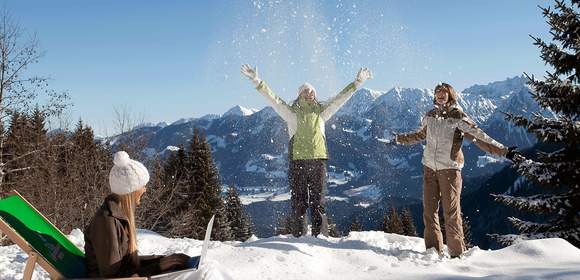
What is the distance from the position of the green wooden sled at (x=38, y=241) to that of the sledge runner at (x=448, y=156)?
14.1 ft

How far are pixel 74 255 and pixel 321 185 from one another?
411 cm

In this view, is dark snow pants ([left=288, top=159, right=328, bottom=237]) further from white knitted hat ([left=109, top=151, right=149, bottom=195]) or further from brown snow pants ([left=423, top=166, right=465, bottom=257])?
white knitted hat ([left=109, top=151, right=149, bottom=195])

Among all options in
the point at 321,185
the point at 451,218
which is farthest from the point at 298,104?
the point at 451,218

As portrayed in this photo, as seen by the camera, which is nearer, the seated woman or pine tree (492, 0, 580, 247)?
the seated woman

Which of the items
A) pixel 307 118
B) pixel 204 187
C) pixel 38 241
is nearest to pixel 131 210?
pixel 38 241

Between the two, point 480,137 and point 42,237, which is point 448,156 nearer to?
point 480,137

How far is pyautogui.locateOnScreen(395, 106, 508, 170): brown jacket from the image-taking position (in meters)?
5.91

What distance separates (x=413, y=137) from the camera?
655 centimetres

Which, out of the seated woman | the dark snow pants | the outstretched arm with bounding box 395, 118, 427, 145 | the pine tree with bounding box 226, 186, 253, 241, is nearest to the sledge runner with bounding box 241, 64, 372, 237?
the dark snow pants

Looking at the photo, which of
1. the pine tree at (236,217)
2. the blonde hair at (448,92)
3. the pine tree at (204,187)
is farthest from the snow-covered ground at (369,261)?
the pine tree at (236,217)

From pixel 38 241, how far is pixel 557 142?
967cm

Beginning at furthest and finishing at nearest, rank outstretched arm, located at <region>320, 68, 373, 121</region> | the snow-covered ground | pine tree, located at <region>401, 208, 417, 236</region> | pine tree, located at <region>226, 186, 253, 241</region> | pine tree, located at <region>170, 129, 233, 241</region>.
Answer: pine tree, located at <region>401, 208, 417, 236</region>, pine tree, located at <region>226, 186, 253, 241</region>, pine tree, located at <region>170, 129, 233, 241</region>, outstretched arm, located at <region>320, 68, 373, 121</region>, the snow-covered ground

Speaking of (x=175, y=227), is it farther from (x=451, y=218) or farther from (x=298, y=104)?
(x=451, y=218)

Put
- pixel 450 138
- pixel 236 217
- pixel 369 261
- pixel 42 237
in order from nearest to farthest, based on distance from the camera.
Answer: pixel 42 237 → pixel 369 261 → pixel 450 138 → pixel 236 217
